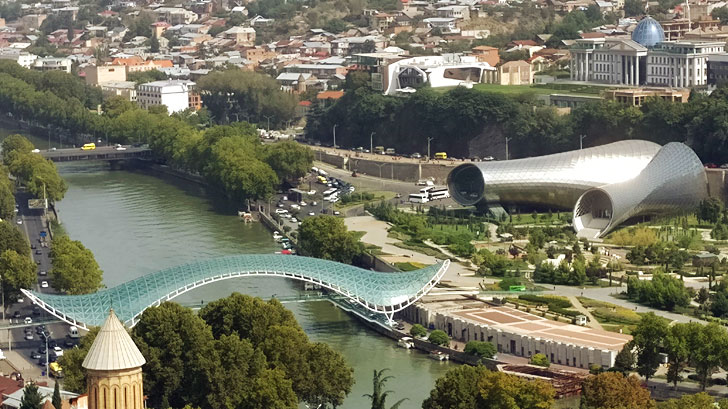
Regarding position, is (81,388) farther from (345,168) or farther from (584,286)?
(345,168)

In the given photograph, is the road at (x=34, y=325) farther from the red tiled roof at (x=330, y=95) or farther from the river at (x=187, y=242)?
the red tiled roof at (x=330, y=95)

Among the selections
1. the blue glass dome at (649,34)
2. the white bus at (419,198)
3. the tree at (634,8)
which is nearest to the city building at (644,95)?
the blue glass dome at (649,34)

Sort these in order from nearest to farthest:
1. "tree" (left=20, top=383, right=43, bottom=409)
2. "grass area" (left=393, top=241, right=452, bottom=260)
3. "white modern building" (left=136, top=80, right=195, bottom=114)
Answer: "tree" (left=20, top=383, right=43, bottom=409), "grass area" (left=393, top=241, right=452, bottom=260), "white modern building" (left=136, top=80, right=195, bottom=114)

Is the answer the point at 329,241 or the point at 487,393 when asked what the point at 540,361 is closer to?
the point at 487,393

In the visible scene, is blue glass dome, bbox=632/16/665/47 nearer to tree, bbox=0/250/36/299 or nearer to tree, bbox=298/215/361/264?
tree, bbox=298/215/361/264

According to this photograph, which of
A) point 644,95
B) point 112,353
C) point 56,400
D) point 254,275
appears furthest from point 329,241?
point 112,353

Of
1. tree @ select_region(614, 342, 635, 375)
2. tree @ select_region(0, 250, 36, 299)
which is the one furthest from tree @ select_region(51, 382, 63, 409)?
tree @ select_region(0, 250, 36, 299)
